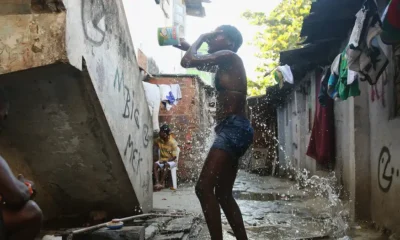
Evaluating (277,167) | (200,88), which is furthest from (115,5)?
(277,167)

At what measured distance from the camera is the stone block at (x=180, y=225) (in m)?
4.04

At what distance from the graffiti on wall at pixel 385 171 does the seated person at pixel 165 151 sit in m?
5.43

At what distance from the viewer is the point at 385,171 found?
4660 mm

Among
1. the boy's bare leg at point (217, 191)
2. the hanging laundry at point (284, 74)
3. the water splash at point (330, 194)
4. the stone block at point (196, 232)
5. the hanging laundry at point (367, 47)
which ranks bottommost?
the water splash at point (330, 194)

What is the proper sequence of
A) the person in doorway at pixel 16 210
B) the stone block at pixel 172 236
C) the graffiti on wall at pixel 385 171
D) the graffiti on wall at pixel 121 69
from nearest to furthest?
the person in doorway at pixel 16 210 < the graffiti on wall at pixel 121 69 < the stone block at pixel 172 236 < the graffiti on wall at pixel 385 171

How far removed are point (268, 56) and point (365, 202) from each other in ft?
51.5

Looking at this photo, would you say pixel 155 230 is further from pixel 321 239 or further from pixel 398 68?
pixel 398 68

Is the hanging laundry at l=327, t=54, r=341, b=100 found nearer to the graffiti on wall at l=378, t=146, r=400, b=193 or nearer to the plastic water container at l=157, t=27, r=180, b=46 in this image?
the graffiti on wall at l=378, t=146, r=400, b=193

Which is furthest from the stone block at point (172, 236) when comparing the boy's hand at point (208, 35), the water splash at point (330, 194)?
the boy's hand at point (208, 35)

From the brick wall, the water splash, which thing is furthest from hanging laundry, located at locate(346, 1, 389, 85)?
the brick wall

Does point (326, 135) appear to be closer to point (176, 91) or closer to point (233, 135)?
point (176, 91)

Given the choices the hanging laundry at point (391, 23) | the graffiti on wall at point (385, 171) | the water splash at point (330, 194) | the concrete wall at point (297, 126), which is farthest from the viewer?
the concrete wall at point (297, 126)

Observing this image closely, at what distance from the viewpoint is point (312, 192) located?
8.77m

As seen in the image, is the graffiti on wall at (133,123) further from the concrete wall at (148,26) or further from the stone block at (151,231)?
the concrete wall at (148,26)
